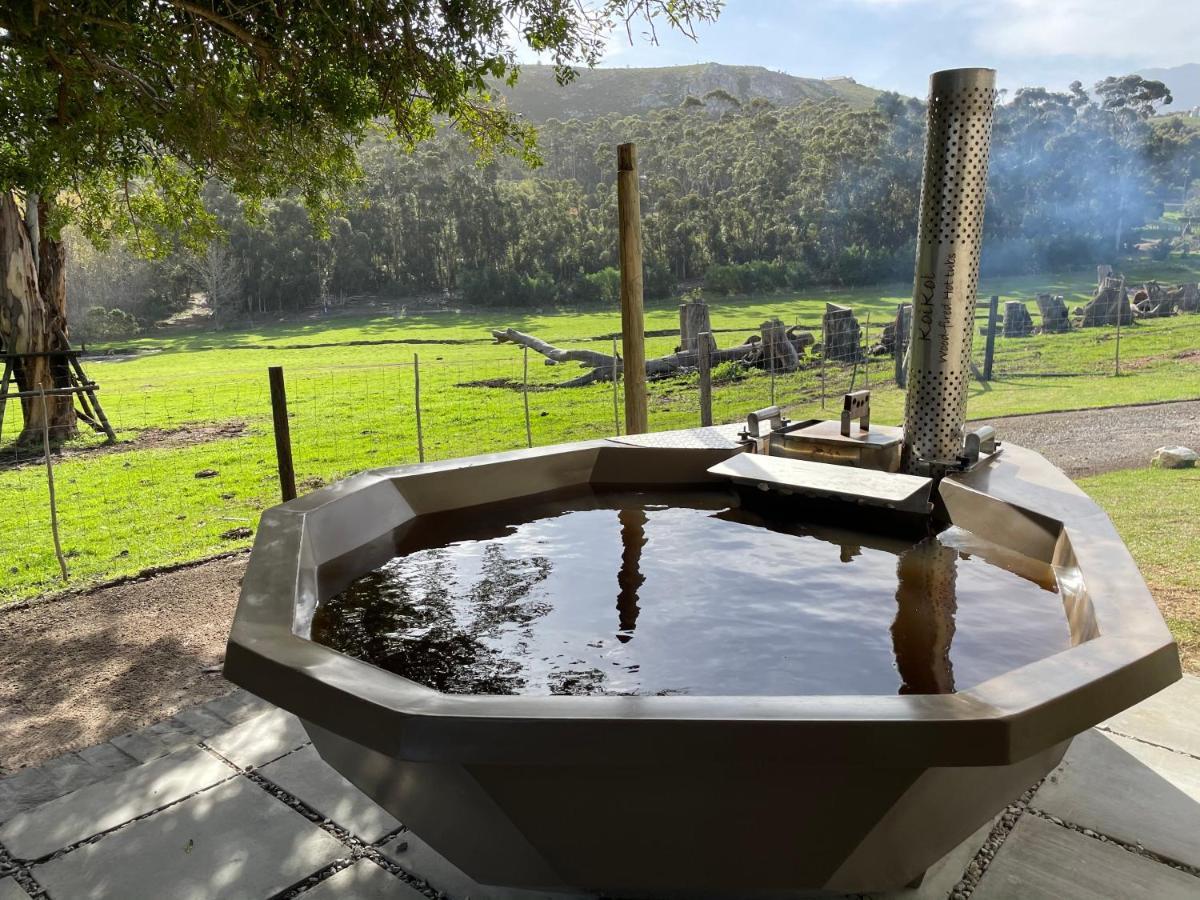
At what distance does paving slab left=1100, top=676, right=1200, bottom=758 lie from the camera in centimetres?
209

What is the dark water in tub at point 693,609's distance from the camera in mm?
1495

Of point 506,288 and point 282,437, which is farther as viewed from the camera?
point 506,288

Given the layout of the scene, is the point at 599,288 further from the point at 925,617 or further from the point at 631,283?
the point at 925,617

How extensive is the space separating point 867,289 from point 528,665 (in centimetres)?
1573

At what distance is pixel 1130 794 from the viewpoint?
6.13 feet

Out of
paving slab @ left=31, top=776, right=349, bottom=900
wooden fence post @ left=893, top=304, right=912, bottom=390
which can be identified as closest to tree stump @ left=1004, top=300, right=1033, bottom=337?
wooden fence post @ left=893, top=304, right=912, bottom=390

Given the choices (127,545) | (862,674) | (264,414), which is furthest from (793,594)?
(264,414)

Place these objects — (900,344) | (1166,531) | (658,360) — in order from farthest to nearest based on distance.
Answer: (658,360), (900,344), (1166,531)

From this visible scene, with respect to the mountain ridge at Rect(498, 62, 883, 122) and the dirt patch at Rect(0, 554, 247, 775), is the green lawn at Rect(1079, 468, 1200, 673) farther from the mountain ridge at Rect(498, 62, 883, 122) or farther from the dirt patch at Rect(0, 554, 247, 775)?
the mountain ridge at Rect(498, 62, 883, 122)

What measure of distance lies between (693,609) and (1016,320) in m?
10.5

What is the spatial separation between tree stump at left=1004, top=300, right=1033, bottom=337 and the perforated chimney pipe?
941 cm

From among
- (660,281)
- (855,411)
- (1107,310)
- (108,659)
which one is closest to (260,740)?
(108,659)

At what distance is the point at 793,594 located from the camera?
6.00 ft

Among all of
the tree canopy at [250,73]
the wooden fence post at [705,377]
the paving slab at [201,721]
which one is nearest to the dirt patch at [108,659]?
the paving slab at [201,721]
